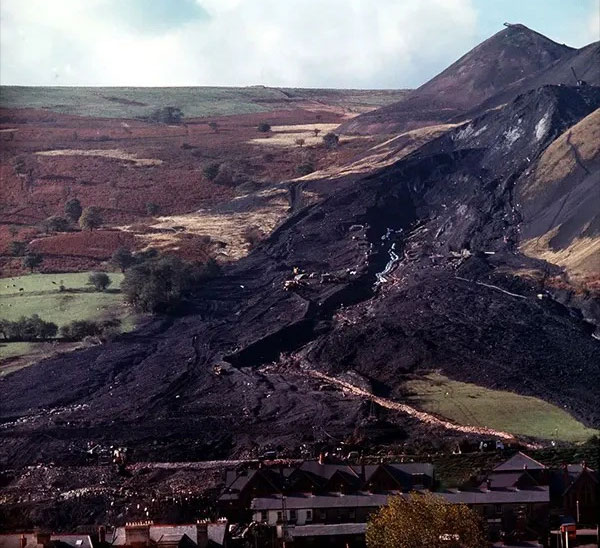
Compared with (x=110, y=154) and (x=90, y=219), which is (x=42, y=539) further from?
(x=110, y=154)

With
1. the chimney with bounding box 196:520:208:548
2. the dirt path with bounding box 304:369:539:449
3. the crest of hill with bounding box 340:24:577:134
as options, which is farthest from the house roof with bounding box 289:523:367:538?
the crest of hill with bounding box 340:24:577:134

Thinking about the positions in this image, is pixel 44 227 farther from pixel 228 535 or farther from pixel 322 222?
A: pixel 228 535

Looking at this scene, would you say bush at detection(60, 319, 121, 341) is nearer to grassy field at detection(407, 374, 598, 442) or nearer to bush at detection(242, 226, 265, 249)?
grassy field at detection(407, 374, 598, 442)

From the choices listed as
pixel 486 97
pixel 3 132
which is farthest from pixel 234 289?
pixel 486 97

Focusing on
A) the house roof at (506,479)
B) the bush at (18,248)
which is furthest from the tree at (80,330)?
the house roof at (506,479)

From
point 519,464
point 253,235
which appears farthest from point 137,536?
point 253,235

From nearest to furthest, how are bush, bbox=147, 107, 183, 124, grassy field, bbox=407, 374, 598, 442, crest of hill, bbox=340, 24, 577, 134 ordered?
grassy field, bbox=407, 374, 598, 442, crest of hill, bbox=340, 24, 577, 134, bush, bbox=147, 107, 183, 124
